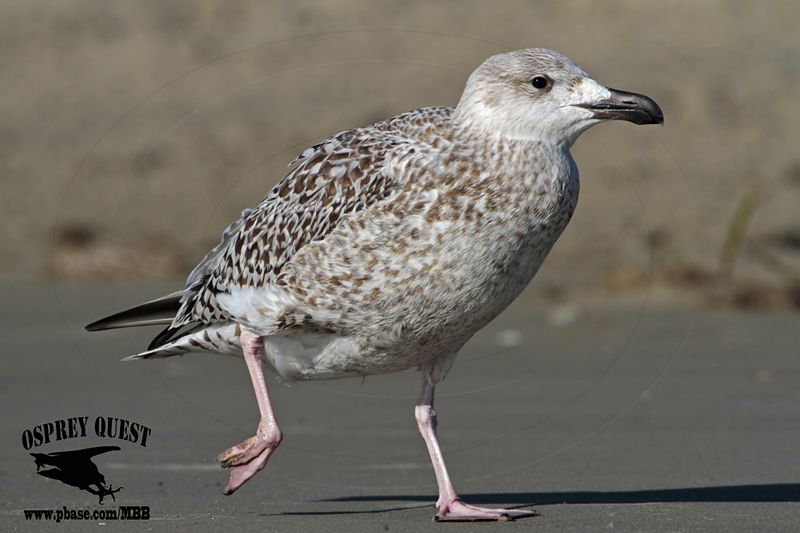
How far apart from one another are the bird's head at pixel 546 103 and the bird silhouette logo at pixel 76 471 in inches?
109

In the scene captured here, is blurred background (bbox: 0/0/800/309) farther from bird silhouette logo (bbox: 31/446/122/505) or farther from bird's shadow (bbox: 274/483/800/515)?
bird silhouette logo (bbox: 31/446/122/505)

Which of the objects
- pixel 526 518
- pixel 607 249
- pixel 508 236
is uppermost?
pixel 508 236

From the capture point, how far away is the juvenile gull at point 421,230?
702cm

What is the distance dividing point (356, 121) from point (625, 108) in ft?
62.7

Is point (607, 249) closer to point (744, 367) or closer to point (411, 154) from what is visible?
point (744, 367)

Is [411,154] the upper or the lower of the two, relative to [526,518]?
upper

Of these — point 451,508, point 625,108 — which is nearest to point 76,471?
point 451,508

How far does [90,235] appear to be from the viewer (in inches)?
821

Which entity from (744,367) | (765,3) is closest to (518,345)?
(744,367)

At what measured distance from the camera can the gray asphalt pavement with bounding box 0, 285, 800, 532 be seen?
24.7ft

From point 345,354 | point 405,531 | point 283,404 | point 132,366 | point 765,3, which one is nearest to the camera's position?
point 405,531

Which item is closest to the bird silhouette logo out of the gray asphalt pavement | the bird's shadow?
the gray asphalt pavement

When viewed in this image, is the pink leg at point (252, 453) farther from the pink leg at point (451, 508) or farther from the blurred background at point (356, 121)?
the blurred background at point (356, 121)

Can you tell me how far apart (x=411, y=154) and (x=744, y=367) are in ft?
19.8
